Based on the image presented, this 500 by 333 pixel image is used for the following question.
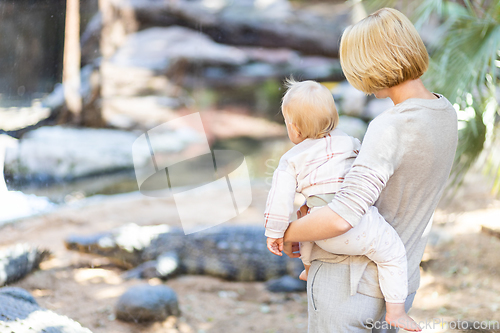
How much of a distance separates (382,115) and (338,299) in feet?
1.56

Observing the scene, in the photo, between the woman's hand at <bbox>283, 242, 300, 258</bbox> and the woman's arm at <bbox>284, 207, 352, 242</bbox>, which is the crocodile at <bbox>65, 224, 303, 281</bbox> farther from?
the woman's arm at <bbox>284, 207, 352, 242</bbox>

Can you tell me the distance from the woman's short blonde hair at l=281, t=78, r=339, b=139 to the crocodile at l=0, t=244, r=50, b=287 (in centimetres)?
316

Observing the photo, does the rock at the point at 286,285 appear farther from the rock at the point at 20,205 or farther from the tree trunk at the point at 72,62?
the tree trunk at the point at 72,62

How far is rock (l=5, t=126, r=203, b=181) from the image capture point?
6.08 m

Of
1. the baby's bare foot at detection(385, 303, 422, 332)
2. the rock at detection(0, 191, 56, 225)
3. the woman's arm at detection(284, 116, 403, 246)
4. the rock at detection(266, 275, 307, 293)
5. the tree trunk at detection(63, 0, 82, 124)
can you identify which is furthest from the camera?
the tree trunk at detection(63, 0, 82, 124)

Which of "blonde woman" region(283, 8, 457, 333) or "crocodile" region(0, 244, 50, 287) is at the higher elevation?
"blonde woman" region(283, 8, 457, 333)

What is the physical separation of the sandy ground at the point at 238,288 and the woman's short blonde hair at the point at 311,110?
6.58 feet

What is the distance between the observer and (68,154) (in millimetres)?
6629

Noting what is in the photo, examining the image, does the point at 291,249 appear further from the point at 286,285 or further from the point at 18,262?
the point at 18,262

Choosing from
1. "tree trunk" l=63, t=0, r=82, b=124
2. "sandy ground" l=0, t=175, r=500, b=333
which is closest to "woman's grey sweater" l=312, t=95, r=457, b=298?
"sandy ground" l=0, t=175, r=500, b=333

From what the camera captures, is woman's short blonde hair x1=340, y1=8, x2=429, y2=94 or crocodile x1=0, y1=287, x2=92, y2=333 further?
crocodile x1=0, y1=287, x2=92, y2=333

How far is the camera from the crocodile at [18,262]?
328 centimetres

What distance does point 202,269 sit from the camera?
12.8ft

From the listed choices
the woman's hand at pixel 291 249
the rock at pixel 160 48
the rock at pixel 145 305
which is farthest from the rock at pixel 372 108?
the woman's hand at pixel 291 249
